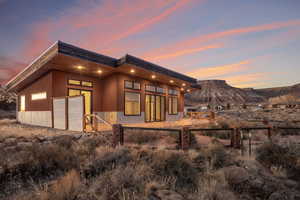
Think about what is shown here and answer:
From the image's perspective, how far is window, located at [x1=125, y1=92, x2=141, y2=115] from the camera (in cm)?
1241

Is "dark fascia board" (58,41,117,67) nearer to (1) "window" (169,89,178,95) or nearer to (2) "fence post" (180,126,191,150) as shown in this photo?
(2) "fence post" (180,126,191,150)

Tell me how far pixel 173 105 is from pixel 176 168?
13757 millimetres

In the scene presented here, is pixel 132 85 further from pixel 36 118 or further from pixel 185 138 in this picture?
pixel 36 118

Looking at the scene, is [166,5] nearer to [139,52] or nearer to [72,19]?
[72,19]

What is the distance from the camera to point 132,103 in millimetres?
12812

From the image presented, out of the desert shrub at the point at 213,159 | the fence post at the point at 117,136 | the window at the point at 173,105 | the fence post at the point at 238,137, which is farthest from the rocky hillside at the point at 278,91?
the fence post at the point at 117,136

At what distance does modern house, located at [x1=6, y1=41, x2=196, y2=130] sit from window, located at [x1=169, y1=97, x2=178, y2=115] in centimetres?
164

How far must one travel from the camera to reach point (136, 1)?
36.4ft

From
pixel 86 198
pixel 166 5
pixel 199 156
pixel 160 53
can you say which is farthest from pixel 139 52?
pixel 86 198

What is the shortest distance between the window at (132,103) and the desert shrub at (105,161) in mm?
7324

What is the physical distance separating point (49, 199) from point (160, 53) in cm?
1909

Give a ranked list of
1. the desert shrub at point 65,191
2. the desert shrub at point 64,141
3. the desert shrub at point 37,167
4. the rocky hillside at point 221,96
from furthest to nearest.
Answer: the rocky hillside at point 221,96
the desert shrub at point 64,141
the desert shrub at point 37,167
the desert shrub at point 65,191

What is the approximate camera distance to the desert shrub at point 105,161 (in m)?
4.06

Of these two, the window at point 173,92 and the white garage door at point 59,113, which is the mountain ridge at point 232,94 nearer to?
the window at point 173,92
